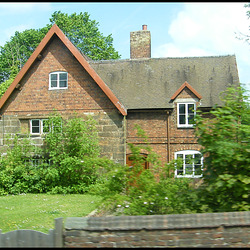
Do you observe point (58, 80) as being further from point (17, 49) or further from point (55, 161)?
point (17, 49)

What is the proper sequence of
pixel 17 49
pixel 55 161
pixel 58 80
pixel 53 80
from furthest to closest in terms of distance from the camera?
pixel 17 49
pixel 53 80
pixel 58 80
pixel 55 161

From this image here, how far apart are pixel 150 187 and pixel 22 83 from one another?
598 inches

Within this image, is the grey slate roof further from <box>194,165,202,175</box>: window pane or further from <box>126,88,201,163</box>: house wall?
<box>194,165,202,175</box>: window pane

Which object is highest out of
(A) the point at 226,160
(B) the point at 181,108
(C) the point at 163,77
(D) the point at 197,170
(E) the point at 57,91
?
(C) the point at 163,77

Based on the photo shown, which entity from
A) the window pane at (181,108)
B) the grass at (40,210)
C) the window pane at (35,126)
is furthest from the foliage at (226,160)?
the window pane at (35,126)

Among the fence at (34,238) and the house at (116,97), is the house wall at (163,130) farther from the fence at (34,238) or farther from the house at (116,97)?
the fence at (34,238)

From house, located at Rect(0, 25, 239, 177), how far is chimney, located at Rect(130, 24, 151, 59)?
2.23 m

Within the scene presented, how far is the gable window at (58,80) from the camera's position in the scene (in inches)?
751

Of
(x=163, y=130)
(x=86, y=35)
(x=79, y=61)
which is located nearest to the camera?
(x=79, y=61)

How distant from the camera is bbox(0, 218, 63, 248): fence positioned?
15.6 feet

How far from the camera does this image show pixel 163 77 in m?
22.2

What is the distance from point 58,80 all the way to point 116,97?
12.0 feet

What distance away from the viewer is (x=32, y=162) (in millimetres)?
18938

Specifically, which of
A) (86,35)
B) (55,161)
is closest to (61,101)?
(55,161)
